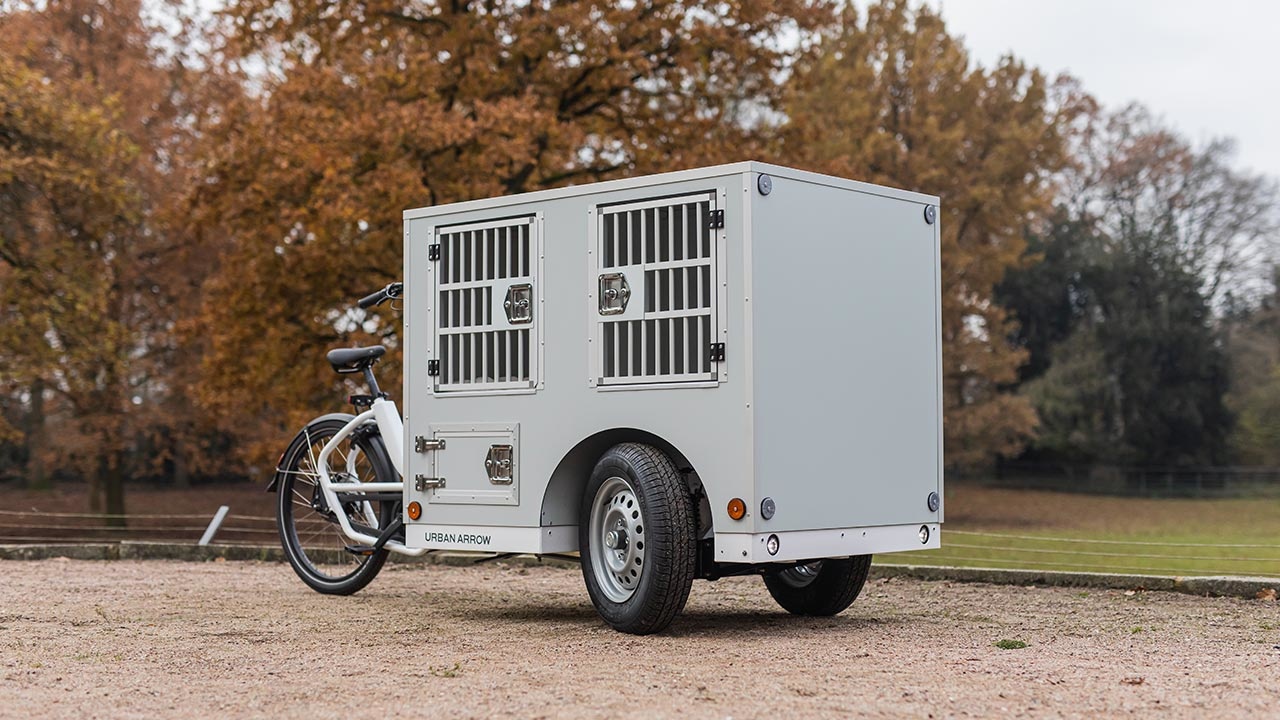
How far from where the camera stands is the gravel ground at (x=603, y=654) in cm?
557

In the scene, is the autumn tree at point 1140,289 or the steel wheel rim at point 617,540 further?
the autumn tree at point 1140,289

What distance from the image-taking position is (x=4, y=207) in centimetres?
2052

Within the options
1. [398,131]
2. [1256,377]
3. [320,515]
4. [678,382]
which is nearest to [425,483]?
[320,515]

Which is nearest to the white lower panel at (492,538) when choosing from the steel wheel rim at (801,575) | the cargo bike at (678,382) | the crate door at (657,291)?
the cargo bike at (678,382)

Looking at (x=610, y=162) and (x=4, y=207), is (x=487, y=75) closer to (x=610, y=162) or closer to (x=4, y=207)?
(x=610, y=162)

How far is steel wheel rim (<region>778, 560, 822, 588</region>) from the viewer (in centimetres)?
879

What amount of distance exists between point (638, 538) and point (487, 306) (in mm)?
1696

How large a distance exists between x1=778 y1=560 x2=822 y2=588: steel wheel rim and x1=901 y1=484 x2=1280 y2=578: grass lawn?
11.5ft

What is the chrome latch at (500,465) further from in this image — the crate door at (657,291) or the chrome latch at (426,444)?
the crate door at (657,291)

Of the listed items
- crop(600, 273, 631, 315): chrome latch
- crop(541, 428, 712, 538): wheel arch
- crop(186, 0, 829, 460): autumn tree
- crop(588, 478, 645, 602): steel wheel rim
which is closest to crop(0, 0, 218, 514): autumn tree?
crop(186, 0, 829, 460): autumn tree

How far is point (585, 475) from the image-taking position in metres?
8.27

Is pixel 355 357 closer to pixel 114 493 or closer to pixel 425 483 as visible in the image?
pixel 425 483

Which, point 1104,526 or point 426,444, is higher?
point 426,444

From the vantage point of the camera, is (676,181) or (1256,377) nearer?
(676,181)
